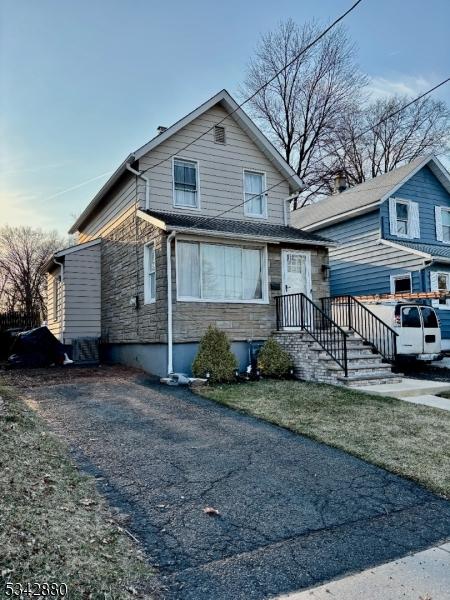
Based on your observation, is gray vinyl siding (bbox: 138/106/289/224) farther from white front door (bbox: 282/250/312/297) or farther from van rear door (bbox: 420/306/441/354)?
van rear door (bbox: 420/306/441/354)

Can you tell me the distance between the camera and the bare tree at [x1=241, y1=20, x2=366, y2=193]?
29594 mm

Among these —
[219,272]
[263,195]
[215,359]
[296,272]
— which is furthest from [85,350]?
[263,195]

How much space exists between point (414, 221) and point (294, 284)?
7.56 metres

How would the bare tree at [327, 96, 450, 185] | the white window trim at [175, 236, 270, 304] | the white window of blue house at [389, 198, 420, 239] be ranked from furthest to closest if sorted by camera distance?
the bare tree at [327, 96, 450, 185], the white window of blue house at [389, 198, 420, 239], the white window trim at [175, 236, 270, 304]

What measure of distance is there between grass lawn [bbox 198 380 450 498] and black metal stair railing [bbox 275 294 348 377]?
1232 mm

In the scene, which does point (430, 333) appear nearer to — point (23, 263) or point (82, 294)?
point (82, 294)

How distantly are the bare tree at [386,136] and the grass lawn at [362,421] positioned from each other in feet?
81.4

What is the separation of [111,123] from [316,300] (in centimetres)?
738

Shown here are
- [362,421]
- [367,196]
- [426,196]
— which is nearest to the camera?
[362,421]

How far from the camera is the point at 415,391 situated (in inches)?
354

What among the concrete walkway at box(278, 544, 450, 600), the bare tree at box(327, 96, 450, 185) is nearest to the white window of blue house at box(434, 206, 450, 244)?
the bare tree at box(327, 96, 450, 185)

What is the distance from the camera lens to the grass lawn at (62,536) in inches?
98.3

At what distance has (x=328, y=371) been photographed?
32.2ft

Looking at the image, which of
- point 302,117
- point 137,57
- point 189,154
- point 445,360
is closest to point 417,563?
point 137,57
